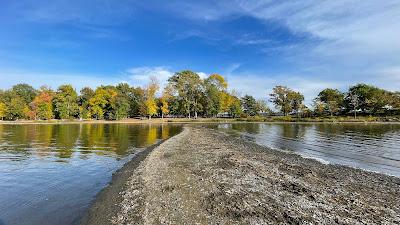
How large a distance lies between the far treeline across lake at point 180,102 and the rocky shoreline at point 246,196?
9659 cm

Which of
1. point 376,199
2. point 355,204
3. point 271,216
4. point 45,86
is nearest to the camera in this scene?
point 271,216

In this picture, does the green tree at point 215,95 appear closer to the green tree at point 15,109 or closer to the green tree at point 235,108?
the green tree at point 235,108

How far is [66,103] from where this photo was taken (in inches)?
4567

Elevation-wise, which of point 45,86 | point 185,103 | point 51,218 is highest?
point 45,86

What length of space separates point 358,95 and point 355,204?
5541 inches

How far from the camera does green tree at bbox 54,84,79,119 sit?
115 metres

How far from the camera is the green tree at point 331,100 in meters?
133

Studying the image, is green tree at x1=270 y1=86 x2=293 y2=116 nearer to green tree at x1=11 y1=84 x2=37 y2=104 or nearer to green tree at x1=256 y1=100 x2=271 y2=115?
green tree at x1=256 y1=100 x2=271 y2=115

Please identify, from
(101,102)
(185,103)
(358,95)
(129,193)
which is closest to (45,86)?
(101,102)

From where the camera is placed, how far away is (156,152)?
89.3 ft

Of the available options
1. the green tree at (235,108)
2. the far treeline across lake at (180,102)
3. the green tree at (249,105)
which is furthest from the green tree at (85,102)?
the green tree at (249,105)

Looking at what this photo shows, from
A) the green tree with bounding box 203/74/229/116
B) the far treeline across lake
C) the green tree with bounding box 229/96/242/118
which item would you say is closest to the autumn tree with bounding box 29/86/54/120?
the far treeline across lake

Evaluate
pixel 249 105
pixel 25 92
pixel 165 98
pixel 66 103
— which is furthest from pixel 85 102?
pixel 249 105

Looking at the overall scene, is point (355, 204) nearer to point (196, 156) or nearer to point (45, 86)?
point (196, 156)
